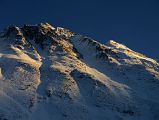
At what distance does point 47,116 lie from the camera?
481 ft

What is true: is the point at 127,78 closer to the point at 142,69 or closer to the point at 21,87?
the point at 142,69

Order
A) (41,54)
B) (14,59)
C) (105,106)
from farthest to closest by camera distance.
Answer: (41,54) → (14,59) → (105,106)

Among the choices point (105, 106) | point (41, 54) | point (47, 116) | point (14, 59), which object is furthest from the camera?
point (41, 54)

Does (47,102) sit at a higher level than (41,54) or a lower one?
lower

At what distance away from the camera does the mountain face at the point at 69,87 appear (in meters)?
150

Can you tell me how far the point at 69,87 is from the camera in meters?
166

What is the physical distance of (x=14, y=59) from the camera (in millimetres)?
178875

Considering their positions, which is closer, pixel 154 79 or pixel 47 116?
pixel 47 116

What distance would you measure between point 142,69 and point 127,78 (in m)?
11.4

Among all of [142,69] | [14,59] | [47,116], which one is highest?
[142,69]

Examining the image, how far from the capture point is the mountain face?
150488 millimetres

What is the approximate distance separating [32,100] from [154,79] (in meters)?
52.2

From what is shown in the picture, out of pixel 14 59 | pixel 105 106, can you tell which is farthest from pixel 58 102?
pixel 14 59

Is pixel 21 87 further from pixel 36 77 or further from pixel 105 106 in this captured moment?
pixel 105 106
